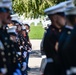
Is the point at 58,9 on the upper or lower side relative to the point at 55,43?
upper

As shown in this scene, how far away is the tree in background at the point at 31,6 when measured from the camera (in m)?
18.5

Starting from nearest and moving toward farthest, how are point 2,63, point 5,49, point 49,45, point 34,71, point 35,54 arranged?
point 2,63 < point 5,49 < point 49,45 < point 34,71 < point 35,54

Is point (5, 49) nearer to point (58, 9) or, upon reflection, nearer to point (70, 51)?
point (58, 9)

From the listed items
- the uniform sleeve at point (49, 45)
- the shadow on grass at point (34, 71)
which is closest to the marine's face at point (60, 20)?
the uniform sleeve at point (49, 45)

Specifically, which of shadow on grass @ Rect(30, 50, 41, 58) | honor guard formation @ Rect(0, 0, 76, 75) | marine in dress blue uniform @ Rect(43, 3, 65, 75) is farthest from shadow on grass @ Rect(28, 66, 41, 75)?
marine in dress blue uniform @ Rect(43, 3, 65, 75)

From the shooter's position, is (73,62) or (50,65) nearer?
(73,62)

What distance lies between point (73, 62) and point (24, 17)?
14442 mm

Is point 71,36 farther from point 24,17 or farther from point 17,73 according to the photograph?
point 24,17

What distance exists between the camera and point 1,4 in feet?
20.5

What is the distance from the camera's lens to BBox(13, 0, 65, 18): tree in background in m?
18.5

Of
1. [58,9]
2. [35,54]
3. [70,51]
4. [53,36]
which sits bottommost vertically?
[35,54]

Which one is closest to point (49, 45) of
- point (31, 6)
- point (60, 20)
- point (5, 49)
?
point (60, 20)

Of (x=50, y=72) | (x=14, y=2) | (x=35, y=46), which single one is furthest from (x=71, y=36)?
(x=35, y=46)

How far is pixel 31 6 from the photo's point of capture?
19016mm
